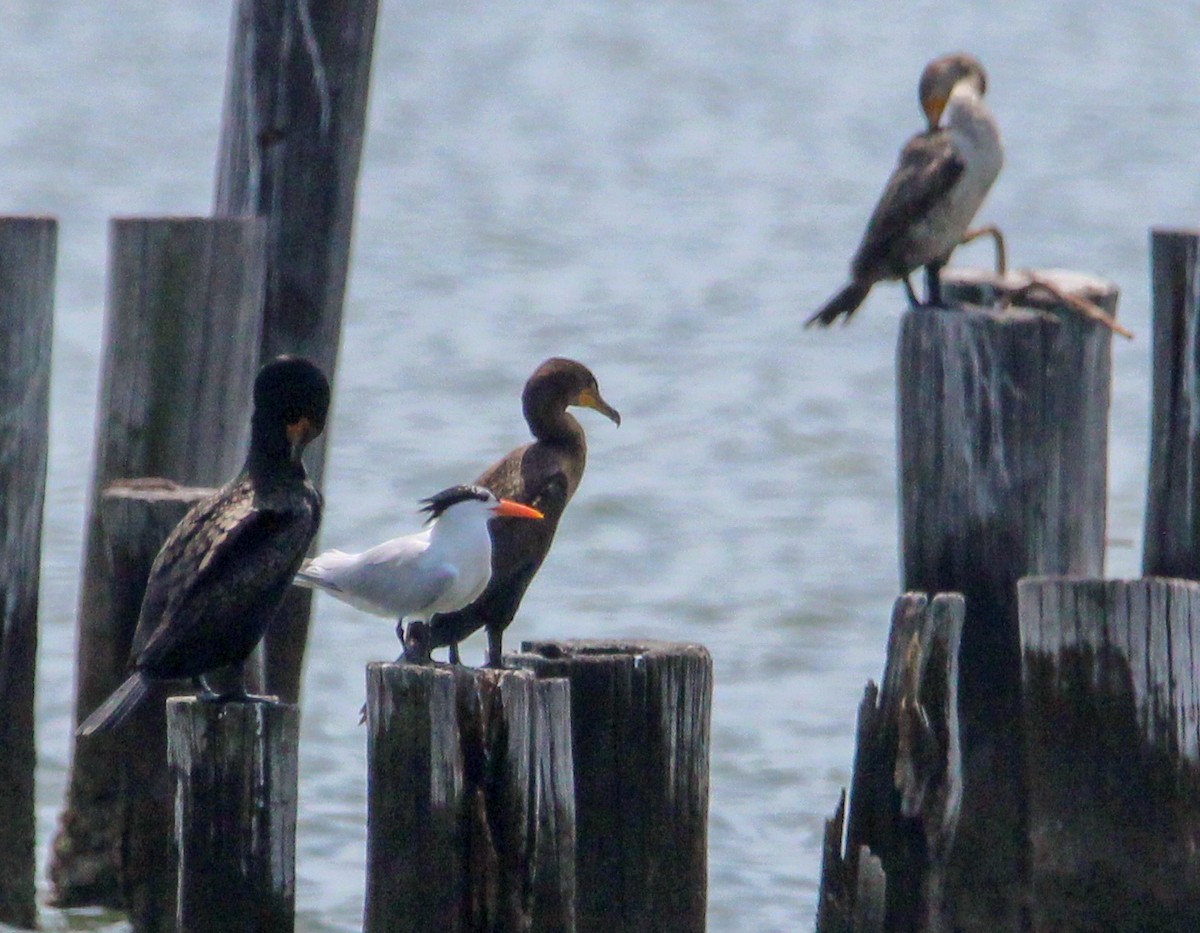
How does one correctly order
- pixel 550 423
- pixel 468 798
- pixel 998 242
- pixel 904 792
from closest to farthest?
pixel 468 798 < pixel 904 792 < pixel 550 423 < pixel 998 242

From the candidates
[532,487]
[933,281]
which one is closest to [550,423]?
[532,487]

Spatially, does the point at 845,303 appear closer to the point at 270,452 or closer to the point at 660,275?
the point at 270,452

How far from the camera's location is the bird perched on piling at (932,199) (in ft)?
24.9

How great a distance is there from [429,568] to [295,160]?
5.96 feet

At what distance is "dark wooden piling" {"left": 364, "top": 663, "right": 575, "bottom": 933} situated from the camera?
4562mm

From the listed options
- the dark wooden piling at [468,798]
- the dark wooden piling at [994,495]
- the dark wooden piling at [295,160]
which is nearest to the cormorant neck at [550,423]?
the dark wooden piling at [295,160]

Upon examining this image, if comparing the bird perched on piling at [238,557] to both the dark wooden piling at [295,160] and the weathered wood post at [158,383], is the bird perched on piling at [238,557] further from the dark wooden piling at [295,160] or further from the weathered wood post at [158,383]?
the dark wooden piling at [295,160]

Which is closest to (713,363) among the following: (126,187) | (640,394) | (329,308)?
(640,394)

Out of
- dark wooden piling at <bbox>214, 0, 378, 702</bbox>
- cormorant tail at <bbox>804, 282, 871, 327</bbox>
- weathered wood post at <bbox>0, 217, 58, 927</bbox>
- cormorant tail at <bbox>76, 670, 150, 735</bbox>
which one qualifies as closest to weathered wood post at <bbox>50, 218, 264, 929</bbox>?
weathered wood post at <bbox>0, 217, 58, 927</bbox>

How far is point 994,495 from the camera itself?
616cm

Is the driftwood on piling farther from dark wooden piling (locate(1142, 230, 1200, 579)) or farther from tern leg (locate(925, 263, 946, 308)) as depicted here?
tern leg (locate(925, 263, 946, 308))

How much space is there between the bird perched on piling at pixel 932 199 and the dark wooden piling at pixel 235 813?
10.9ft

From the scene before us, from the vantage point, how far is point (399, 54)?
91.7 feet

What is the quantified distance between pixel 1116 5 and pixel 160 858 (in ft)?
85.8
